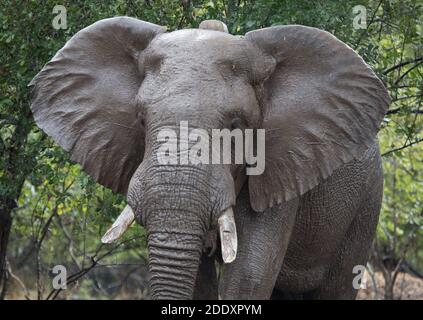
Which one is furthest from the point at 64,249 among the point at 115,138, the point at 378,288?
the point at 115,138

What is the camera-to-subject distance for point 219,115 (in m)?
5.85

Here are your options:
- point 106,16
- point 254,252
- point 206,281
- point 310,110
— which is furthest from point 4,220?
point 310,110

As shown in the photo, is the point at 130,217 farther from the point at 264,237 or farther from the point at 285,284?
the point at 285,284

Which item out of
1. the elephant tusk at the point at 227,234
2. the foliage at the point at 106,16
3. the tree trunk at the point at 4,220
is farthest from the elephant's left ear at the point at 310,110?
the tree trunk at the point at 4,220

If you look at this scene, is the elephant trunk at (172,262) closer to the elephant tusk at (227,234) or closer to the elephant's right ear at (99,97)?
the elephant tusk at (227,234)

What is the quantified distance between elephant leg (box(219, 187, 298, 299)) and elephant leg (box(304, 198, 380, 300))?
1560 millimetres

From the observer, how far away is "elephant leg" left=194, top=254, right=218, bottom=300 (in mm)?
7062

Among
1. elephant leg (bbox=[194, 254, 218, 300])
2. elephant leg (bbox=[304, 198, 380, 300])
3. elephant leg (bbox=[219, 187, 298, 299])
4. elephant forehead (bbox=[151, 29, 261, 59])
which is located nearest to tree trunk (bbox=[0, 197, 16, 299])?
elephant leg (bbox=[194, 254, 218, 300])

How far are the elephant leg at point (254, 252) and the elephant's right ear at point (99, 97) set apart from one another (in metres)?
0.71

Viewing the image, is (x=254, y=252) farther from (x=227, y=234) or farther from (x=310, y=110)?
(x=310, y=110)

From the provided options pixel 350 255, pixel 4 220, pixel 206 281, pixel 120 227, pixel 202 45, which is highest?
pixel 202 45

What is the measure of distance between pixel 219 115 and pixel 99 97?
0.98 meters

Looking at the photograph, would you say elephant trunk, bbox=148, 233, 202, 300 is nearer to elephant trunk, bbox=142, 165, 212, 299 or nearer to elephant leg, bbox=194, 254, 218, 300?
elephant trunk, bbox=142, 165, 212, 299

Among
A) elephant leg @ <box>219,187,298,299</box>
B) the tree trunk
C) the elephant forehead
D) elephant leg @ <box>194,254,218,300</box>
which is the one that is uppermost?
the elephant forehead
